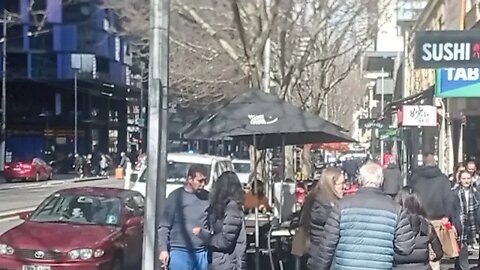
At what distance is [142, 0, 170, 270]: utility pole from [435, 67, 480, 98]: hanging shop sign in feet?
34.3

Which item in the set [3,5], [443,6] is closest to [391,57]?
[3,5]

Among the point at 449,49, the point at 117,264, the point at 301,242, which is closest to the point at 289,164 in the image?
the point at 117,264

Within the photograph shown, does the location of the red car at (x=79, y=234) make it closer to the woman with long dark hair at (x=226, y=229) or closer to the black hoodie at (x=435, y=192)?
the woman with long dark hair at (x=226, y=229)

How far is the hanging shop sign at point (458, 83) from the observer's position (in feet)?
59.7

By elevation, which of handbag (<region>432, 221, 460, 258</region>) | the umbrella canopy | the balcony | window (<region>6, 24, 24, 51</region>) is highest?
window (<region>6, 24, 24, 51</region>)

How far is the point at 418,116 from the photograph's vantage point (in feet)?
81.0

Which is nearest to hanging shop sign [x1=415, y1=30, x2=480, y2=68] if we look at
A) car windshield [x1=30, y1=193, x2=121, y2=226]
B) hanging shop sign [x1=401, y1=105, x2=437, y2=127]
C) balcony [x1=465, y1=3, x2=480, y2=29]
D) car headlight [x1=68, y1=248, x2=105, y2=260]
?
car headlight [x1=68, y1=248, x2=105, y2=260]

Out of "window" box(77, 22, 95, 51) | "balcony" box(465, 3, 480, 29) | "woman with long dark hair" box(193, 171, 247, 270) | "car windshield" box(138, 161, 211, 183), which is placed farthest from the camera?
"window" box(77, 22, 95, 51)

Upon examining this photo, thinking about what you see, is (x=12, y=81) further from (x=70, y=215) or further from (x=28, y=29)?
(x=70, y=215)

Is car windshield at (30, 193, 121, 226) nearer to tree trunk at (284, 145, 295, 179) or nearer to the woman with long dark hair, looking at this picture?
the woman with long dark hair

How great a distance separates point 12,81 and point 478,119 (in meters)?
48.7

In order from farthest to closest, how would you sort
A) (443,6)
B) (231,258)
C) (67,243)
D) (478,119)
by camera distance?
(443,6) → (478,119) → (67,243) → (231,258)

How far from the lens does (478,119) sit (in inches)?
1212

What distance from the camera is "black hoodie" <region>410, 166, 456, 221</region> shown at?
1334cm
